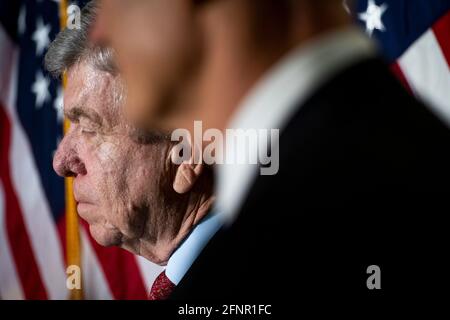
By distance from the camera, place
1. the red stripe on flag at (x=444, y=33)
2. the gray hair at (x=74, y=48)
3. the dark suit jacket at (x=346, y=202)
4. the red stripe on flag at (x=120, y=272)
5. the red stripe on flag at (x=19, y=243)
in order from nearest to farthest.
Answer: the dark suit jacket at (x=346, y=202) < the gray hair at (x=74, y=48) < the red stripe on flag at (x=444, y=33) < the red stripe on flag at (x=120, y=272) < the red stripe on flag at (x=19, y=243)

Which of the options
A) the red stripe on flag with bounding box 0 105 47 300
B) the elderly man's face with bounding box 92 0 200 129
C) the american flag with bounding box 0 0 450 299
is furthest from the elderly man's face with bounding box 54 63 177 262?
the red stripe on flag with bounding box 0 105 47 300

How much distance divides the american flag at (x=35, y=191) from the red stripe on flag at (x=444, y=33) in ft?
2.79

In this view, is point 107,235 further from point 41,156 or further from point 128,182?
point 41,156

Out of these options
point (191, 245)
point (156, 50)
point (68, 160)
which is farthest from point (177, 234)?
point (156, 50)

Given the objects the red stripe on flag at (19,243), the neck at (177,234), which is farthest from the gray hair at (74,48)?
the red stripe on flag at (19,243)

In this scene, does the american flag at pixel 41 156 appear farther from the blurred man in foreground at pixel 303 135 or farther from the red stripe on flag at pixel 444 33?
the blurred man in foreground at pixel 303 135

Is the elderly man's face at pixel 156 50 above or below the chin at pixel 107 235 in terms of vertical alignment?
below

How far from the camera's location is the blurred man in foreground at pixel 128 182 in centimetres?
72

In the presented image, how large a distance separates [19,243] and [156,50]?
Result: 162cm

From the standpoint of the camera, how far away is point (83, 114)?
0.73m

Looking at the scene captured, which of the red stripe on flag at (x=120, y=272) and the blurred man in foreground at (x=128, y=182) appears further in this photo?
the red stripe on flag at (x=120, y=272)

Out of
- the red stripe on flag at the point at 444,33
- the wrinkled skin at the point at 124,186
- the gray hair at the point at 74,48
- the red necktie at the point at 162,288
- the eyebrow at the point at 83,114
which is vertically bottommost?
the red necktie at the point at 162,288

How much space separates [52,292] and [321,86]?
1.58 meters

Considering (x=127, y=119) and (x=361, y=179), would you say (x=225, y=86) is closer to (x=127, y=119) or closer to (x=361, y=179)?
(x=361, y=179)
